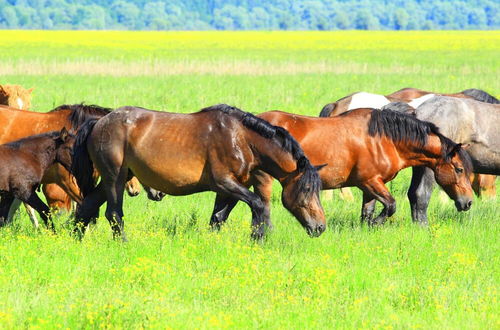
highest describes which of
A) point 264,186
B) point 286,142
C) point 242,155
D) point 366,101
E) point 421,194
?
point 286,142

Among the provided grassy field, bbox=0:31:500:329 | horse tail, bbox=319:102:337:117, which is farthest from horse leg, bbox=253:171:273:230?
horse tail, bbox=319:102:337:117

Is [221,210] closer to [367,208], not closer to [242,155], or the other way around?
[242,155]

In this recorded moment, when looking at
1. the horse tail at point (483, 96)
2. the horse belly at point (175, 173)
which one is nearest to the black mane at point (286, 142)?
the horse belly at point (175, 173)

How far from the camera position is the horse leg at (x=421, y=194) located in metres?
10.2

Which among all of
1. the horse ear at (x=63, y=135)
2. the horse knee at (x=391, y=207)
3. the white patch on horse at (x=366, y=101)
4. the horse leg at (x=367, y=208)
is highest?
the horse ear at (x=63, y=135)

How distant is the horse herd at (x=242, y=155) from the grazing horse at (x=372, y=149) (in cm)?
1

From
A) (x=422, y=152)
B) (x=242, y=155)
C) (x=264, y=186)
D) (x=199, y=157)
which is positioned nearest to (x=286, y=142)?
(x=242, y=155)

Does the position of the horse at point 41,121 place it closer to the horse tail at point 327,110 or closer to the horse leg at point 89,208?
the horse leg at point 89,208

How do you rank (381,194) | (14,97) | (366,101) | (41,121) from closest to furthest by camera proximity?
1. (381,194)
2. (41,121)
3. (366,101)
4. (14,97)

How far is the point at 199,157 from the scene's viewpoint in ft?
28.0

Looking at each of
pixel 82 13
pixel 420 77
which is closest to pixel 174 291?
pixel 420 77

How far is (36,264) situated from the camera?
7395 millimetres

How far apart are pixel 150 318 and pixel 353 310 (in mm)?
1607

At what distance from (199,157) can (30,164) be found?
1995mm
